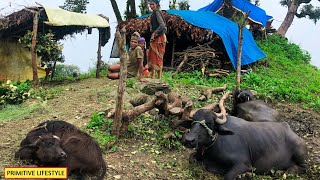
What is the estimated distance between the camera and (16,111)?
27.1 feet

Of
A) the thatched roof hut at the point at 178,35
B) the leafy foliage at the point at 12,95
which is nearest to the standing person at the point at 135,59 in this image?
the leafy foliage at the point at 12,95

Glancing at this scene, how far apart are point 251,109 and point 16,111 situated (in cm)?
492

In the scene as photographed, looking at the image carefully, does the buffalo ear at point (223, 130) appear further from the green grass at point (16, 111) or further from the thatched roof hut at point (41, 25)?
the thatched roof hut at point (41, 25)

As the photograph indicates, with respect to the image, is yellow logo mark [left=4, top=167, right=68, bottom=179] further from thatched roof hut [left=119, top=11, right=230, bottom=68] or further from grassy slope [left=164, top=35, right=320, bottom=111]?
thatched roof hut [left=119, top=11, right=230, bottom=68]

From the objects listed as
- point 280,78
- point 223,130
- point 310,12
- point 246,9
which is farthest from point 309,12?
point 223,130

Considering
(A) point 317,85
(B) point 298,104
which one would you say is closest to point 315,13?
(A) point 317,85

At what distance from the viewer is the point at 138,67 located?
34.4ft

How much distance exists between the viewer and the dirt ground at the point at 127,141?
5559 mm

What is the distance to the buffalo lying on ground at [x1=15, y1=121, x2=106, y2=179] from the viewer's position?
4805mm

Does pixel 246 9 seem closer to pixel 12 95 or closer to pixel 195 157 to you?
pixel 12 95

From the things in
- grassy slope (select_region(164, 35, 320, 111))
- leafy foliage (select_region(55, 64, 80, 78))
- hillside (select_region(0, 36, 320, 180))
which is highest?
grassy slope (select_region(164, 35, 320, 111))

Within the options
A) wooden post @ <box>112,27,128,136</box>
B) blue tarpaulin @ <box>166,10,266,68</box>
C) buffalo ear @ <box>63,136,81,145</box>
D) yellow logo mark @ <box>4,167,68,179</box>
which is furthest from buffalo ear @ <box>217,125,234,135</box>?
blue tarpaulin @ <box>166,10,266,68</box>

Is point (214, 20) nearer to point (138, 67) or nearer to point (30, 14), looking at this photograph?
point (138, 67)

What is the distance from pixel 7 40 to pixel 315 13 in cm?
1922
